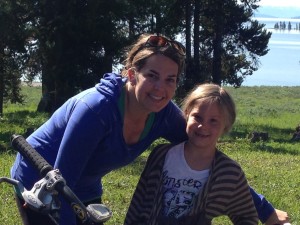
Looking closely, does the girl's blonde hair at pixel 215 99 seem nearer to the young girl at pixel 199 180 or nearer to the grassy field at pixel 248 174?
the young girl at pixel 199 180

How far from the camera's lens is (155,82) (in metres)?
3.13

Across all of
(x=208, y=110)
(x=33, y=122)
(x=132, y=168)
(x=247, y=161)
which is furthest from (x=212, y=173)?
(x=33, y=122)

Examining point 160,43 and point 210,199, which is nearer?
point 160,43

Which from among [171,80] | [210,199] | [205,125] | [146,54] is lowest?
[210,199]

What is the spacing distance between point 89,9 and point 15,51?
135 inches

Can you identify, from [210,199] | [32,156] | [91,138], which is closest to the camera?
[32,156]

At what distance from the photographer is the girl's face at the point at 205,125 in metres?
3.37

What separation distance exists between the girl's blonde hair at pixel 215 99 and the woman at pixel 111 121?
0.12 meters

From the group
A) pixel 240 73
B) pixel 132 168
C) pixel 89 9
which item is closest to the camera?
pixel 132 168

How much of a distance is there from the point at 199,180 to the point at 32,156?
3.43ft

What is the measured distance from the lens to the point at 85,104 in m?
3.07

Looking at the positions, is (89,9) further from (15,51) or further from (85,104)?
(85,104)

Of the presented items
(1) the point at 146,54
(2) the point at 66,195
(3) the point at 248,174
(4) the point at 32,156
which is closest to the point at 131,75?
(1) the point at 146,54

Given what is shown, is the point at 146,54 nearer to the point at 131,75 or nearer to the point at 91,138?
the point at 131,75
